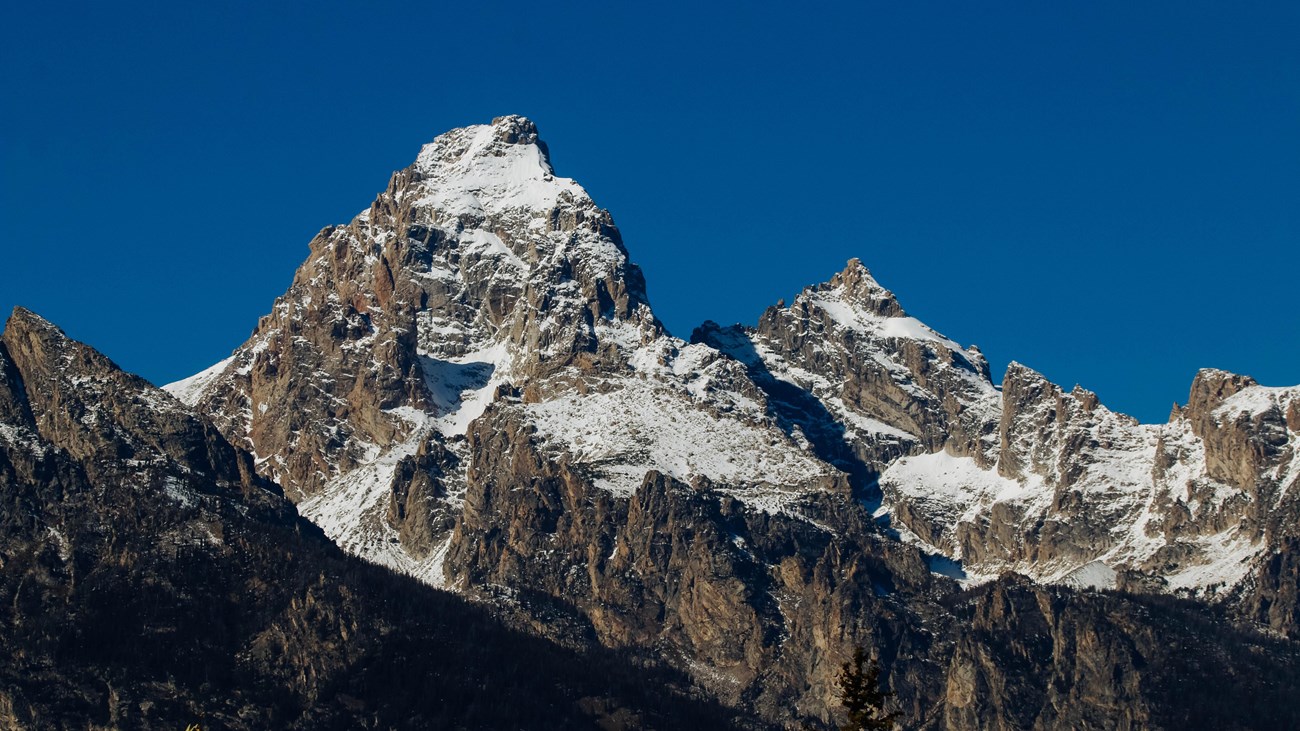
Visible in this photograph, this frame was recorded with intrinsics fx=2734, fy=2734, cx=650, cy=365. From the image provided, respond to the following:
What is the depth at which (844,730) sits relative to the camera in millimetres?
155375

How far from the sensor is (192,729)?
156m

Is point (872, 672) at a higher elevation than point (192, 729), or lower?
higher

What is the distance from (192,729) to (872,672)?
1533 inches

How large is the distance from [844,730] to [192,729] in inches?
1465

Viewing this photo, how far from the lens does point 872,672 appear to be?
15538 centimetres

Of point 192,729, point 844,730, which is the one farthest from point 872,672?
point 192,729

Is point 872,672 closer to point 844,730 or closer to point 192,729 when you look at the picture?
point 844,730

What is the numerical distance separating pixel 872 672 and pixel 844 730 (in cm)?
366
